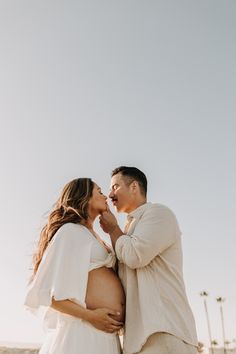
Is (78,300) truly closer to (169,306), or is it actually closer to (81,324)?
(81,324)

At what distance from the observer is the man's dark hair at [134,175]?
571 centimetres

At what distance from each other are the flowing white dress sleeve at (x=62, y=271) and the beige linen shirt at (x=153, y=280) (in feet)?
1.36

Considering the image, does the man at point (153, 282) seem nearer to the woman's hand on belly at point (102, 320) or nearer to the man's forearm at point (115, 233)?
the man's forearm at point (115, 233)

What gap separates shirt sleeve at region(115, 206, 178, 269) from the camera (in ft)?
14.4

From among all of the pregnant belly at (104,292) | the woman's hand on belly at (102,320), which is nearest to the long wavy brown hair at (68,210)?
the pregnant belly at (104,292)

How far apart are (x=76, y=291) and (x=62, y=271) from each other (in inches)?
9.5

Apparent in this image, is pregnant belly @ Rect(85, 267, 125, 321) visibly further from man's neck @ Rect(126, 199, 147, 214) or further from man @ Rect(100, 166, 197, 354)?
man's neck @ Rect(126, 199, 147, 214)

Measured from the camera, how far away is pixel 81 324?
4.14 metres

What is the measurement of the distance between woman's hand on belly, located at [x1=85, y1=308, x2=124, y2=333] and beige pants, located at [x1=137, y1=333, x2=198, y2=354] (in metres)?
0.35

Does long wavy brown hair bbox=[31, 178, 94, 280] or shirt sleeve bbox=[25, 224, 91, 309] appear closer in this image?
shirt sleeve bbox=[25, 224, 91, 309]

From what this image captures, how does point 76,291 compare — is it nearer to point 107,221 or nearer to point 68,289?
point 68,289

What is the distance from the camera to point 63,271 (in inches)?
168

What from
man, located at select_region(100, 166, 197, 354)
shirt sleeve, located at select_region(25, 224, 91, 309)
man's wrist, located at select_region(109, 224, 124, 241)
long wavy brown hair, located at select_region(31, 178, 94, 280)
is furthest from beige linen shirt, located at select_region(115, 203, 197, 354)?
long wavy brown hair, located at select_region(31, 178, 94, 280)

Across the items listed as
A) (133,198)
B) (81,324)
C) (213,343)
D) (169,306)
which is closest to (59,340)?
(81,324)
